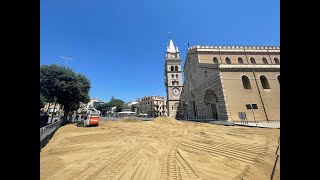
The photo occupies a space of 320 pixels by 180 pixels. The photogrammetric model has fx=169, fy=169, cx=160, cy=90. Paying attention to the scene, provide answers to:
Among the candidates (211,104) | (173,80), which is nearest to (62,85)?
A: (211,104)

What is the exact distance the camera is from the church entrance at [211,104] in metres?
30.7

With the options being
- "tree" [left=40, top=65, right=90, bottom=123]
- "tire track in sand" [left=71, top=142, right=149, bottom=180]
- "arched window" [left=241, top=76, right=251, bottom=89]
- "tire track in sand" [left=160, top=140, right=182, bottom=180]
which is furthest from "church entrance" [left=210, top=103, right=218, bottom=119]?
"tree" [left=40, top=65, right=90, bottom=123]

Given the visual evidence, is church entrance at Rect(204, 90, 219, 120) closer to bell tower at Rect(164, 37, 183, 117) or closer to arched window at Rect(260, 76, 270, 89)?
arched window at Rect(260, 76, 270, 89)

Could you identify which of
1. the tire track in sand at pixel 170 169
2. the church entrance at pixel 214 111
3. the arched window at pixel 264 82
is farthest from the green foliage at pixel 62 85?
the arched window at pixel 264 82

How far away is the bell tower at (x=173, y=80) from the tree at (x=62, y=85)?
116ft

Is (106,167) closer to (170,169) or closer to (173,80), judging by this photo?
(170,169)

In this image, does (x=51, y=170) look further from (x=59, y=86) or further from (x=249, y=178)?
(x=59, y=86)

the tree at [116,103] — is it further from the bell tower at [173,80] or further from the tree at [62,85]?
the tree at [62,85]

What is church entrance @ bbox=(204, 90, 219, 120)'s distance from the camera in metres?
30.7

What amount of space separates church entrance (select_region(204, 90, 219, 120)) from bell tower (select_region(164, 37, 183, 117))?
30337 millimetres

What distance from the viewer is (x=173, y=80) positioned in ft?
218
